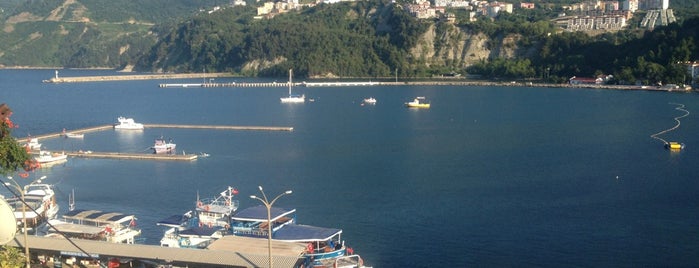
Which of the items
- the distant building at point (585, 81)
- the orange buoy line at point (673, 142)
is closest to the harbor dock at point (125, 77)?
the distant building at point (585, 81)

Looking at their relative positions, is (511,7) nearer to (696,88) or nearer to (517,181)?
(696,88)

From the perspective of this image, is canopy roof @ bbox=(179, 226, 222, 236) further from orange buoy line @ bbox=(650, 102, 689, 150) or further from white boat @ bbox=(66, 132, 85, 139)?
white boat @ bbox=(66, 132, 85, 139)

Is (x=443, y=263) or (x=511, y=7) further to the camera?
(x=511, y=7)

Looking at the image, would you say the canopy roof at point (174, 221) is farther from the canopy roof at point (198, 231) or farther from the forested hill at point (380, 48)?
the forested hill at point (380, 48)

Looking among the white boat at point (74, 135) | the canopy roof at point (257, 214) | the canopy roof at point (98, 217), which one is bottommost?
the white boat at point (74, 135)

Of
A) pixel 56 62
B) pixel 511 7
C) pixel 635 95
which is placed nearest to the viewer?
pixel 635 95

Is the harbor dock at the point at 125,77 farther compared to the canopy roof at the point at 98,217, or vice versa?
the harbor dock at the point at 125,77

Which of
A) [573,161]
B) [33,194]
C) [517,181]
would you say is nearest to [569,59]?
[573,161]
